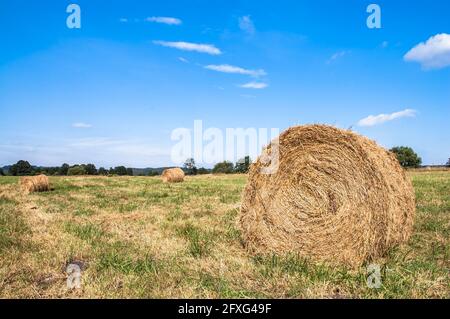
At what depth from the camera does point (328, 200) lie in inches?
281

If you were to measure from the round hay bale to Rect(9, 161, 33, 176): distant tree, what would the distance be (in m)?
70.0

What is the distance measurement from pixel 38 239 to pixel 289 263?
4590 mm

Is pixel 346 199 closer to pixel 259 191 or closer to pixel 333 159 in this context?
pixel 333 159

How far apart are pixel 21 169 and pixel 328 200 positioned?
7192 centimetres

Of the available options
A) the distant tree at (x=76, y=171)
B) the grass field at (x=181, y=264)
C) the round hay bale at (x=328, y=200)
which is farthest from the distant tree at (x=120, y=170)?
the round hay bale at (x=328, y=200)

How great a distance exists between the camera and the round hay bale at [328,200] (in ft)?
21.3

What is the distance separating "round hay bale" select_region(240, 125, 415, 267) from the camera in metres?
6.50

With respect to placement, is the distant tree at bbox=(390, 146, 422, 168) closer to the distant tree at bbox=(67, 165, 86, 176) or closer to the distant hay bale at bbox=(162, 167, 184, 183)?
the distant tree at bbox=(67, 165, 86, 176)

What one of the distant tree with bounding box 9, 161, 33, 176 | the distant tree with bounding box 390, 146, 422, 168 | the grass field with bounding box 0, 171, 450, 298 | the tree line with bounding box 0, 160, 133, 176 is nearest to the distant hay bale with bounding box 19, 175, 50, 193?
the grass field with bounding box 0, 171, 450, 298

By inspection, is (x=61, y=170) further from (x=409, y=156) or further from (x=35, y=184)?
(x=409, y=156)

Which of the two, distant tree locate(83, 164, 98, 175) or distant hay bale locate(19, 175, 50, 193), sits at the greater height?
distant tree locate(83, 164, 98, 175)

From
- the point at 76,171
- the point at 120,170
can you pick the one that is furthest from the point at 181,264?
the point at 120,170

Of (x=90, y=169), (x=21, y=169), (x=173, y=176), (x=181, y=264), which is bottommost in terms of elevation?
(x=181, y=264)

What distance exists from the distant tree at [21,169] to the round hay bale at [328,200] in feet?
230
